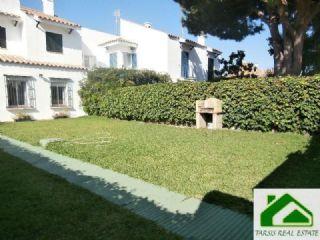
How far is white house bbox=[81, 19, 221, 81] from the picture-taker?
25734 millimetres

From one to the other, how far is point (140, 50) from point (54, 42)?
8.52 m

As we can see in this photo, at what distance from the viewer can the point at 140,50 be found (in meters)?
27.1

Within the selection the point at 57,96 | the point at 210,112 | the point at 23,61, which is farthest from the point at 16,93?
the point at 210,112

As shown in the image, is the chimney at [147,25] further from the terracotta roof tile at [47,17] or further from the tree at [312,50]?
the tree at [312,50]

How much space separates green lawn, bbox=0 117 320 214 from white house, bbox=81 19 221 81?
16030 millimetres

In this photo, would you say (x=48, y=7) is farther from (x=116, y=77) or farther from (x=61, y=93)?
(x=116, y=77)

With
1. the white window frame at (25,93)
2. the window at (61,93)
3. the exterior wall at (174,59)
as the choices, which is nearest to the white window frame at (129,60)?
the exterior wall at (174,59)

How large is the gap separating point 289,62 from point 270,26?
8.23 ft

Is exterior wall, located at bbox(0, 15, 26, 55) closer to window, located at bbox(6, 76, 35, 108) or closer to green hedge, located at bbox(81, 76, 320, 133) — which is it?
window, located at bbox(6, 76, 35, 108)

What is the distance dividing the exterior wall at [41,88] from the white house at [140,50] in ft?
16.8

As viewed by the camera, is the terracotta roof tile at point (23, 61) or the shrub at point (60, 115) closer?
the terracotta roof tile at point (23, 61)

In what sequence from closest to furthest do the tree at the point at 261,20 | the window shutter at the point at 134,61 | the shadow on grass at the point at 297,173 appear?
the shadow on grass at the point at 297,173 < the tree at the point at 261,20 < the window shutter at the point at 134,61

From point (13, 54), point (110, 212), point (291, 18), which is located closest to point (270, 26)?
point (291, 18)

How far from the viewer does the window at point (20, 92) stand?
18.1m
